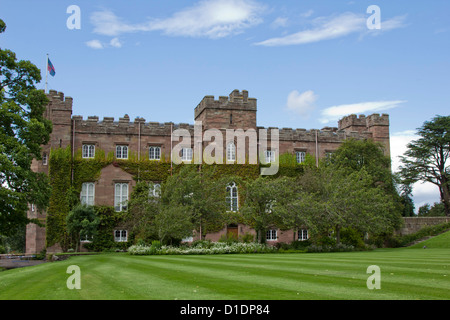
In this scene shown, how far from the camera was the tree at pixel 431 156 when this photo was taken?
177 feet

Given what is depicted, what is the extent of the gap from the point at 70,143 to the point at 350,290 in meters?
33.6

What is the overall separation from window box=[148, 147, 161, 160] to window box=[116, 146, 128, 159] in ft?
6.97

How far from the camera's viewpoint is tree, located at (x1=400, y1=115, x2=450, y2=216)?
53875mm

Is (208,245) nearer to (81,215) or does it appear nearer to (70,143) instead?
(81,215)

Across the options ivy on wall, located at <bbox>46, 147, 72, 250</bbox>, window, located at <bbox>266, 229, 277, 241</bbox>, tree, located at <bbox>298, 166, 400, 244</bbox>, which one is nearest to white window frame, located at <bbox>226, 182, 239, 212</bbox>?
window, located at <bbox>266, 229, 277, 241</bbox>

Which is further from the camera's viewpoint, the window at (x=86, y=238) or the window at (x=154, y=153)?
the window at (x=154, y=153)

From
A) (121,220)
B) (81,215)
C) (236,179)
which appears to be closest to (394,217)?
→ (236,179)

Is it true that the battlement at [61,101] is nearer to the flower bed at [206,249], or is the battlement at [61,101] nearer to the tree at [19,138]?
the tree at [19,138]

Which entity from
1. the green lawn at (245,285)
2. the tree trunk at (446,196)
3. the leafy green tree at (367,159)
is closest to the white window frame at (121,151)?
the leafy green tree at (367,159)

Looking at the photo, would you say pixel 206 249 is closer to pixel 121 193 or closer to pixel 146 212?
pixel 146 212
